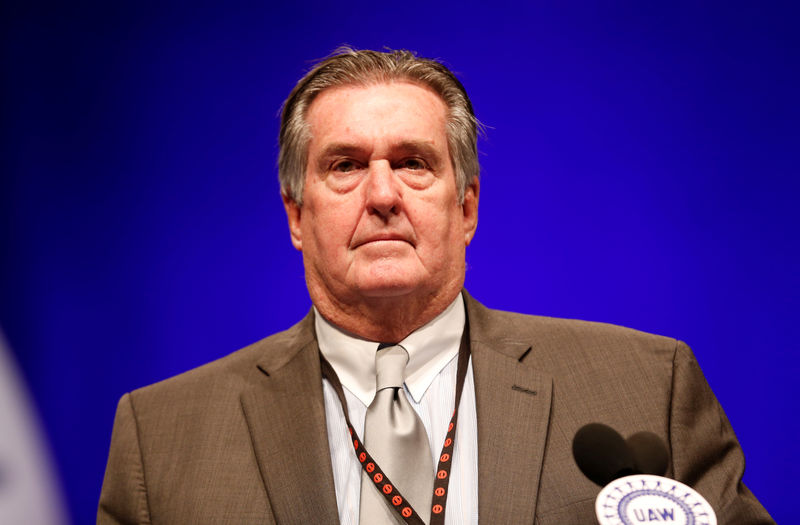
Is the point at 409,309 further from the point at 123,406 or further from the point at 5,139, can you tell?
the point at 5,139

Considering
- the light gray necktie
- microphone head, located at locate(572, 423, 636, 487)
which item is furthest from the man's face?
microphone head, located at locate(572, 423, 636, 487)

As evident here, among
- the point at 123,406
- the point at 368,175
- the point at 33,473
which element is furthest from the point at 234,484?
the point at 33,473

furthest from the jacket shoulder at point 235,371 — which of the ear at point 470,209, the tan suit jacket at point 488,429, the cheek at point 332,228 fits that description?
the ear at point 470,209

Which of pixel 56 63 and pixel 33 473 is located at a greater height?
pixel 56 63

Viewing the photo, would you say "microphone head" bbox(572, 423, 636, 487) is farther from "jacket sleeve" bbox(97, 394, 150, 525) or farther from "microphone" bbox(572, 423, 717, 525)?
"jacket sleeve" bbox(97, 394, 150, 525)

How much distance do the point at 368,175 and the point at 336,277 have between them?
252mm

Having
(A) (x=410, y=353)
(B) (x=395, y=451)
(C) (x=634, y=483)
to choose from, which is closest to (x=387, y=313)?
(A) (x=410, y=353)

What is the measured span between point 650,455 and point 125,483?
1.20m

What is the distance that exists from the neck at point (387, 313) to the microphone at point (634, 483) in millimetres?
723

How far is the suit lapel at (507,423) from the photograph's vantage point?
157 cm

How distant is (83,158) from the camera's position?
265cm

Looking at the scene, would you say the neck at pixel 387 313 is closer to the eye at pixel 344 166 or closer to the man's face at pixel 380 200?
the man's face at pixel 380 200

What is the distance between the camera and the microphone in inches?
41.6

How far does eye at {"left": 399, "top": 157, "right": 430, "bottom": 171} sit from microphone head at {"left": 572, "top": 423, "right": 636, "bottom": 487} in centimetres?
87
